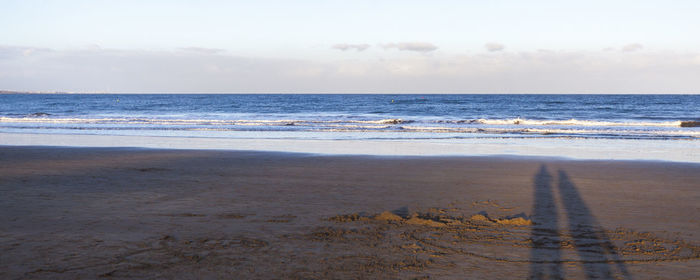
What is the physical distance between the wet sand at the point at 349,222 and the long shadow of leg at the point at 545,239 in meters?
0.02

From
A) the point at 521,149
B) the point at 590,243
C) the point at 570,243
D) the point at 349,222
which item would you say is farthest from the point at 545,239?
the point at 521,149

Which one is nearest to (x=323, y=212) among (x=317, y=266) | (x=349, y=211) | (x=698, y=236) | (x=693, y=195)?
(x=349, y=211)

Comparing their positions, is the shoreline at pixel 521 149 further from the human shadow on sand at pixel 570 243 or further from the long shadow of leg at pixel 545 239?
the human shadow on sand at pixel 570 243

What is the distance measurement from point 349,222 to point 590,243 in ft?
8.37

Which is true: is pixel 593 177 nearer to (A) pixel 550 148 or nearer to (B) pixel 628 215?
(B) pixel 628 215

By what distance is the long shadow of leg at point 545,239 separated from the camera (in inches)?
184

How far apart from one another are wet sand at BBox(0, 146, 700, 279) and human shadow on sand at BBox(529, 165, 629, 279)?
0.02m

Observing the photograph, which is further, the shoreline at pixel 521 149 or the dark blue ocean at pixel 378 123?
the dark blue ocean at pixel 378 123

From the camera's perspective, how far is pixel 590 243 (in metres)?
5.55

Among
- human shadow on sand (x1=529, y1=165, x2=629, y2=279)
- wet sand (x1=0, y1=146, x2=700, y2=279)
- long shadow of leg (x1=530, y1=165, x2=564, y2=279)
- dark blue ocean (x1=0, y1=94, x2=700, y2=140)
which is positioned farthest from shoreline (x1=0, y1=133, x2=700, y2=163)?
human shadow on sand (x1=529, y1=165, x2=629, y2=279)

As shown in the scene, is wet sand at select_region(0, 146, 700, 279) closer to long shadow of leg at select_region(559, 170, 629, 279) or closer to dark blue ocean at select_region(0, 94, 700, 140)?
long shadow of leg at select_region(559, 170, 629, 279)

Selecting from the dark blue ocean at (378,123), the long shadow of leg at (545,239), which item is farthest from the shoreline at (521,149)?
the long shadow of leg at (545,239)

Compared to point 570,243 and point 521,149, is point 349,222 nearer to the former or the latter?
point 570,243

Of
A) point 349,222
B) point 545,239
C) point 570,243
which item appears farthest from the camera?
point 349,222
